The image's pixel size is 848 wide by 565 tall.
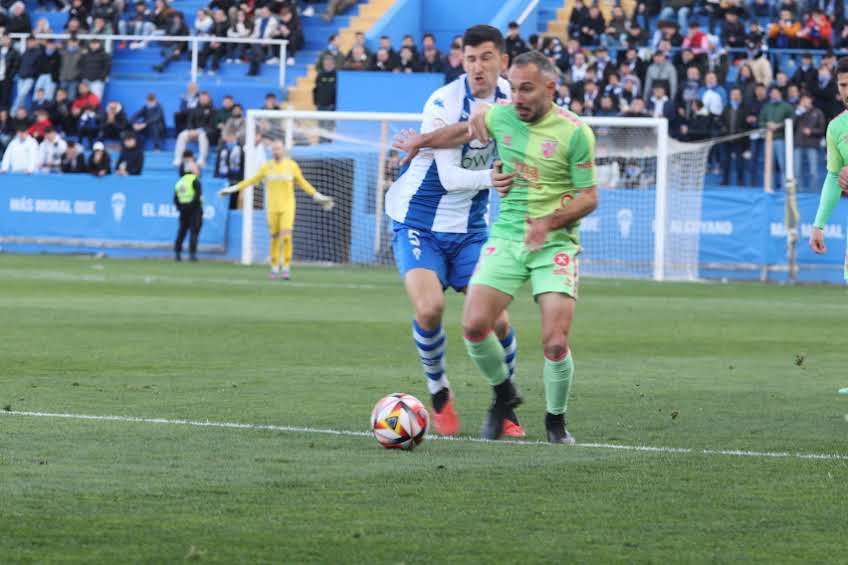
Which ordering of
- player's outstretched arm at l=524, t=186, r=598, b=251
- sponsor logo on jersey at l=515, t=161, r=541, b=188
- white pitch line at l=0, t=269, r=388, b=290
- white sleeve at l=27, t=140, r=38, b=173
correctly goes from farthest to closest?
1. white sleeve at l=27, t=140, r=38, b=173
2. white pitch line at l=0, t=269, r=388, b=290
3. sponsor logo on jersey at l=515, t=161, r=541, b=188
4. player's outstretched arm at l=524, t=186, r=598, b=251

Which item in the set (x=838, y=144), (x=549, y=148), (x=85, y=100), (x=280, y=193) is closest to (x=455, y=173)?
(x=549, y=148)

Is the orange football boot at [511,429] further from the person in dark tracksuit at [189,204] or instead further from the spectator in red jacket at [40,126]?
the spectator in red jacket at [40,126]

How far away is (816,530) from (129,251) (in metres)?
29.5

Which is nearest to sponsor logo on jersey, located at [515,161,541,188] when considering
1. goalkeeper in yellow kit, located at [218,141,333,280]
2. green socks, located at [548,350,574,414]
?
green socks, located at [548,350,574,414]

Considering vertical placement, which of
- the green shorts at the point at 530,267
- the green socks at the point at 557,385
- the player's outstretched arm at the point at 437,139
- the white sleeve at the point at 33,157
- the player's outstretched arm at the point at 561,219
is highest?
the player's outstretched arm at the point at 437,139

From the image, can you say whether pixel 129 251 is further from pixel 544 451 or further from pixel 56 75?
pixel 544 451

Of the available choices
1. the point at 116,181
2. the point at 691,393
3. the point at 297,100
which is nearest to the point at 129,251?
the point at 116,181

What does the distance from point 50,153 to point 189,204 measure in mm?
5199

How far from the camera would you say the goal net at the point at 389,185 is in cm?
3053

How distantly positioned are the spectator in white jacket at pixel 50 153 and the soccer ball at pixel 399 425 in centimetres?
2907

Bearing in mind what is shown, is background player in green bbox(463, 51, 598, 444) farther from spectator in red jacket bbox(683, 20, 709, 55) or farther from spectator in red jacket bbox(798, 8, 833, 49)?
spectator in red jacket bbox(798, 8, 833, 49)

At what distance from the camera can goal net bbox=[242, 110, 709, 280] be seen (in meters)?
30.5

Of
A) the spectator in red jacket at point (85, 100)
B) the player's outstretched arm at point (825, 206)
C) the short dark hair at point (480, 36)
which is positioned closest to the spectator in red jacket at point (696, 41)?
the spectator in red jacket at point (85, 100)

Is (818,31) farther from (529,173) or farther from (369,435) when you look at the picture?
(369,435)
